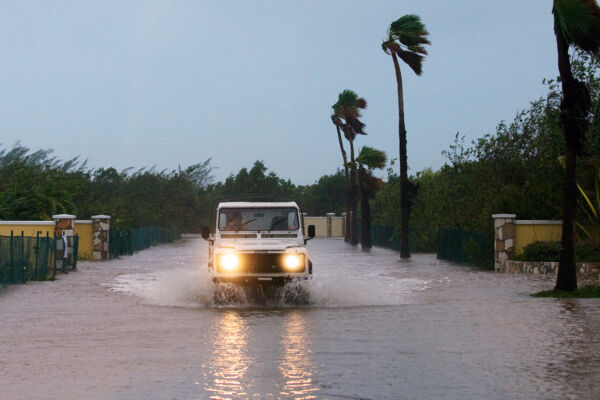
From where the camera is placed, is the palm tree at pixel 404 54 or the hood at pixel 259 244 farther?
the palm tree at pixel 404 54

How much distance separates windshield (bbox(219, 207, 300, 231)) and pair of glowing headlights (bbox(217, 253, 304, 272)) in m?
1.64

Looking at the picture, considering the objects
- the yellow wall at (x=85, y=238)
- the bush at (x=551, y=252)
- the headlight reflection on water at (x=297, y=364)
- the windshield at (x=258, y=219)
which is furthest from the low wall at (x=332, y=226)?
the headlight reflection on water at (x=297, y=364)

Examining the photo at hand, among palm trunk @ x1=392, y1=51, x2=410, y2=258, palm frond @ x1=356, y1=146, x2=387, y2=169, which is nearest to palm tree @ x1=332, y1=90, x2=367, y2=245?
palm frond @ x1=356, y1=146, x2=387, y2=169

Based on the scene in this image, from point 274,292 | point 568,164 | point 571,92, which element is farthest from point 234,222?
point 571,92

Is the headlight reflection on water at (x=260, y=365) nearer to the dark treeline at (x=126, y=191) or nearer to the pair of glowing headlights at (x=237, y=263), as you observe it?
the pair of glowing headlights at (x=237, y=263)

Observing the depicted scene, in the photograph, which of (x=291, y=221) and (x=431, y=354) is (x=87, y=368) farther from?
(x=291, y=221)

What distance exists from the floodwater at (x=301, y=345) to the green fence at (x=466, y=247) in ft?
35.2

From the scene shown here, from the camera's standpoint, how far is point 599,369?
1001 cm

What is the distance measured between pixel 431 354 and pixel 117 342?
4393 millimetres

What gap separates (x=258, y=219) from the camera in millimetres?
19047

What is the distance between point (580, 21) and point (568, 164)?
319 cm

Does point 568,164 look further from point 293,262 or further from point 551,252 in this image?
point 551,252

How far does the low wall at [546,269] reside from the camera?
25.3 m

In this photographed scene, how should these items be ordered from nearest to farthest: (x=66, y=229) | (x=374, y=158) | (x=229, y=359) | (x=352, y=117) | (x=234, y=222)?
(x=229, y=359) → (x=234, y=222) → (x=66, y=229) → (x=374, y=158) → (x=352, y=117)
